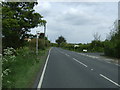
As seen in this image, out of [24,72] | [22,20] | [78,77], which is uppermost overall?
[22,20]

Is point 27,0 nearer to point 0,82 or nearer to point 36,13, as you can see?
point 36,13

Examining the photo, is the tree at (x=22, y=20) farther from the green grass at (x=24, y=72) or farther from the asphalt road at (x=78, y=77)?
the asphalt road at (x=78, y=77)

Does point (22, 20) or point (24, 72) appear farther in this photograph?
point (22, 20)

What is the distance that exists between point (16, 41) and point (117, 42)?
53.3 ft

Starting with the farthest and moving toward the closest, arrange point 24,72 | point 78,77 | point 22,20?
point 22,20
point 24,72
point 78,77

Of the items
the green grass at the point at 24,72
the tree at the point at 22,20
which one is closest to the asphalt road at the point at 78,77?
the green grass at the point at 24,72

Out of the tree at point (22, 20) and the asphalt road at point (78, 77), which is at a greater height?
the tree at point (22, 20)

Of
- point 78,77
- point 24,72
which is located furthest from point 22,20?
point 78,77

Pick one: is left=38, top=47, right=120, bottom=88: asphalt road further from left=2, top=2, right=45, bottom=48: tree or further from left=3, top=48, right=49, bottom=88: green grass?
left=2, top=2, right=45, bottom=48: tree

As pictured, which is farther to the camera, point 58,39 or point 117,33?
point 58,39

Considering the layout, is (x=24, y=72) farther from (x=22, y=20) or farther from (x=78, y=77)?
(x=22, y=20)

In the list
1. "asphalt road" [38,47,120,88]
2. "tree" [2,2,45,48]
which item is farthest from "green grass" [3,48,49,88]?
"tree" [2,2,45,48]

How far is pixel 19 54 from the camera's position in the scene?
22844 mm

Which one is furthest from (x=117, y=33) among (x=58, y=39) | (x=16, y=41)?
(x=58, y=39)
